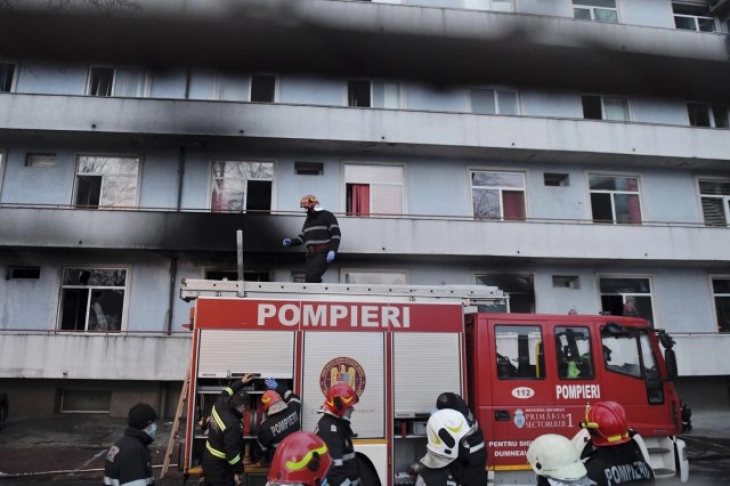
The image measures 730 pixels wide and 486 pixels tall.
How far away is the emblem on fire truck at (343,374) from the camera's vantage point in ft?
17.3

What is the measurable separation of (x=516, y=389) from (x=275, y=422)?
2682 millimetres

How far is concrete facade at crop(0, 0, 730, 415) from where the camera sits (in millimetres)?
11391

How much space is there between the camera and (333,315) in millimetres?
5422

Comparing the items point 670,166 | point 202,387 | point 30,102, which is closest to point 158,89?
point 30,102

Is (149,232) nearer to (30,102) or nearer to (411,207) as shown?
(30,102)

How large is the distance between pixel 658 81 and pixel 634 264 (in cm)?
1031

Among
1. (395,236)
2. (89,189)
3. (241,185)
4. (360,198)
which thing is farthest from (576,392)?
(89,189)

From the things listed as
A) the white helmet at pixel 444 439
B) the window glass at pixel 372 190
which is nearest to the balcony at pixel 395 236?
the window glass at pixel 372 190

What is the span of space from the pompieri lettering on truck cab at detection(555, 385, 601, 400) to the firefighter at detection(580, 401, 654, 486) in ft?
8.22

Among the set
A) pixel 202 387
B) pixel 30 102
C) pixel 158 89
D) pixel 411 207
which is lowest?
pixel 202 387

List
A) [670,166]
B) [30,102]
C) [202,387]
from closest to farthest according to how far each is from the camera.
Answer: [202,387]
[30,102]
[670,166]

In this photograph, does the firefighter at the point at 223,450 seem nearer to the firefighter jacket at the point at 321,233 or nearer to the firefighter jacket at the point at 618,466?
the firefighter jacket at the point at 618,466

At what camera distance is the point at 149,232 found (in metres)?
11.5

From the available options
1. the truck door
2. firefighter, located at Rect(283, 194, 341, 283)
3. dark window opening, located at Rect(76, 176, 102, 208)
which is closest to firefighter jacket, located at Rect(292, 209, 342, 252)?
firefighter, located at Rect(283, 194, 341, 283)
